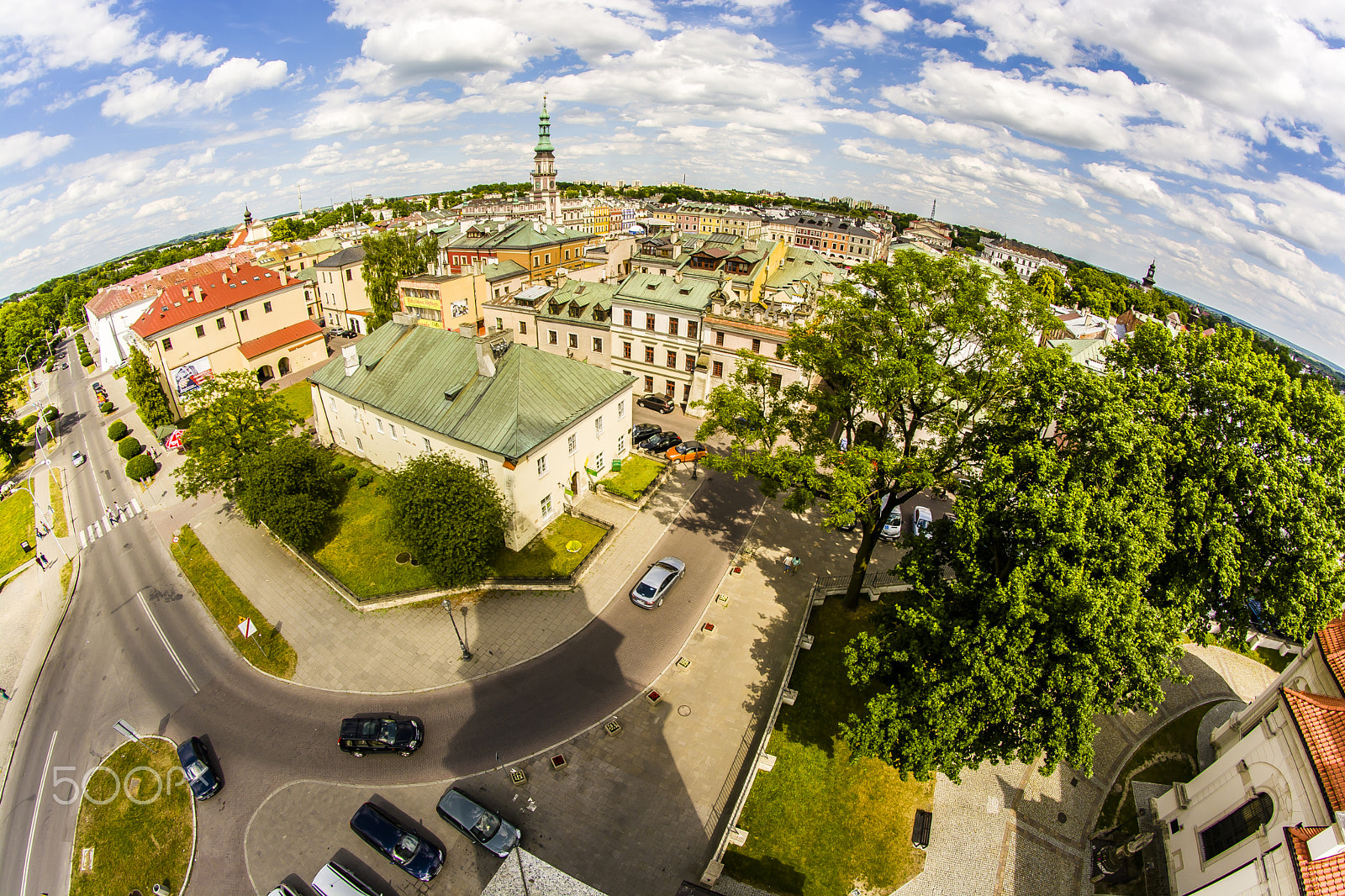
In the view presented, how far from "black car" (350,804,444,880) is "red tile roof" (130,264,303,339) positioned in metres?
54.8

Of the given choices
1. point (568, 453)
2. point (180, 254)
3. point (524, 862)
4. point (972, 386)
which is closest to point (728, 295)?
point (568, 453)

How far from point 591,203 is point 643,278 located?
14569cm

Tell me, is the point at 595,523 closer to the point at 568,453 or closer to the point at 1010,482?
the point at 568,453

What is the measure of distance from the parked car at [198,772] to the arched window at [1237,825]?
34.6 m

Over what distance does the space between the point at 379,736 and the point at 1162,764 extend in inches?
1226

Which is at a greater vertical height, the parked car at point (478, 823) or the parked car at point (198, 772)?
the parked car at point (478, 823)

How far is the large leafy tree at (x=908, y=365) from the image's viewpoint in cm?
2069

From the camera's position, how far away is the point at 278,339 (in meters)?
61.8

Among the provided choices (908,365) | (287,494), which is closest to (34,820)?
(287,494)

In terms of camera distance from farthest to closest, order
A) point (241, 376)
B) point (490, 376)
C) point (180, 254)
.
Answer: point (180, 254)
point (241, 376)
point (490, 376)

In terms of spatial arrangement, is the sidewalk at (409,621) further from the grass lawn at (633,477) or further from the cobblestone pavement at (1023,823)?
the cobblestone pavement at (1023,823)

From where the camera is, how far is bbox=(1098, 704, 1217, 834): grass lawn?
65.1 feet

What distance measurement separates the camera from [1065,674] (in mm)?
14867

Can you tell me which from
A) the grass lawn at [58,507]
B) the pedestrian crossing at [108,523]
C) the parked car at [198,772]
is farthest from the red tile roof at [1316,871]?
the grass lawn at [58,507]
